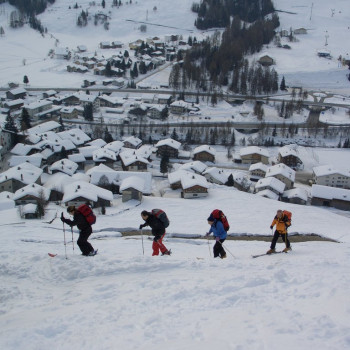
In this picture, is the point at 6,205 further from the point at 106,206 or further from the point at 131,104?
the point at 131,104

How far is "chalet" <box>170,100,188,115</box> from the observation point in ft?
153

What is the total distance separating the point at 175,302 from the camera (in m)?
5.02

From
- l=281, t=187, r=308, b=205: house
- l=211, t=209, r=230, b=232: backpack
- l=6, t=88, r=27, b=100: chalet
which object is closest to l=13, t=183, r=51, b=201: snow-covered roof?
l=211, t=209, r=230, b=232: backpack

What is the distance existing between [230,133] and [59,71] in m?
37.8

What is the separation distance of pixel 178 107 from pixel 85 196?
28.6m

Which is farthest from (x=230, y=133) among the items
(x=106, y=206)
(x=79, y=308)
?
(x=79, y=308)

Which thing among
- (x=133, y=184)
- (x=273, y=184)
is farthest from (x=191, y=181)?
(x=273, y=184)

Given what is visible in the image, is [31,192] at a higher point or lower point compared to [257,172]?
higher

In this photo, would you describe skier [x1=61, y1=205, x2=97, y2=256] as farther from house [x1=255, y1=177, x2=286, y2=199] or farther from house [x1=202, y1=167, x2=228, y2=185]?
house [x1=202, y1=167, x2=228, y2=185]

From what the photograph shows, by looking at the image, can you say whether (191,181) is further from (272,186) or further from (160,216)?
(160,216)

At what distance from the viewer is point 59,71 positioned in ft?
207

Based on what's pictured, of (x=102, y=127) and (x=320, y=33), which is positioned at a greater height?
(x=320, y=33)

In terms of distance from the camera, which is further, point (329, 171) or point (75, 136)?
point (75, 136)

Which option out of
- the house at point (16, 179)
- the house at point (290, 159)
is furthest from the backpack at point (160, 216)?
the house at point (290, 159)
